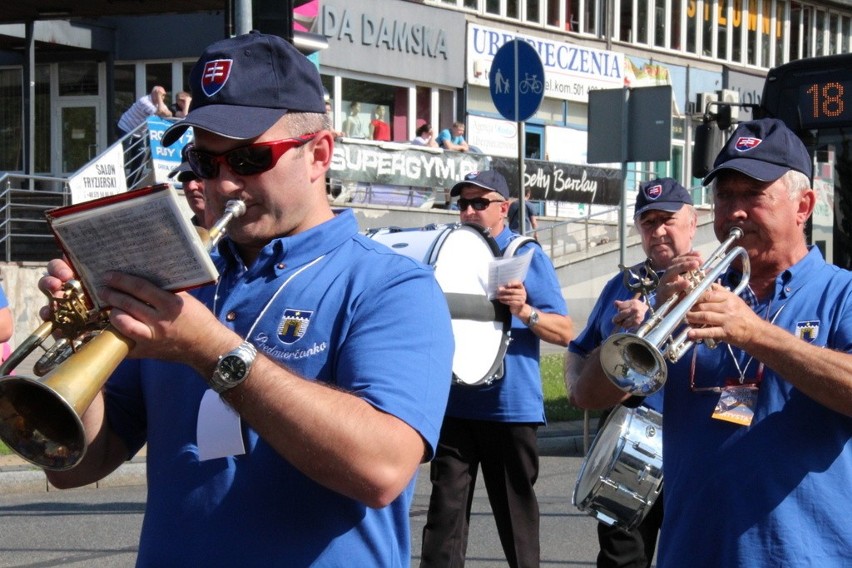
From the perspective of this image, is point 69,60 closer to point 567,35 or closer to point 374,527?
point 567,35

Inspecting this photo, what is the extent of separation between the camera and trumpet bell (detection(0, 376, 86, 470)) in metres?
2.53

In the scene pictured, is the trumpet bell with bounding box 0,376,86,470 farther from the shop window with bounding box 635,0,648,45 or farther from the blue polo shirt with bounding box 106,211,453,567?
the shop window with bounding box 635,0,648,45

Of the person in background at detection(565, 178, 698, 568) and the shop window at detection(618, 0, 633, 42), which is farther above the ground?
the shop window at detection(618, 0, 633, 42)

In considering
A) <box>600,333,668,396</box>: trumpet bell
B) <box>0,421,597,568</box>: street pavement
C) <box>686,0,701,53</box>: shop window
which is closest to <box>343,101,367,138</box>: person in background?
<box>686,0,701,53</box>: shop window

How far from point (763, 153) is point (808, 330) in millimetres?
508

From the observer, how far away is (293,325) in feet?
9.02

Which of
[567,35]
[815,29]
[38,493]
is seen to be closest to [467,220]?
[38,493]

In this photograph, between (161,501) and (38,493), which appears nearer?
Result: (161,501)

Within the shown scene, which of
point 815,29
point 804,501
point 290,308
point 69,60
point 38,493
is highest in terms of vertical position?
point 815,29

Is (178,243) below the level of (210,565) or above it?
above

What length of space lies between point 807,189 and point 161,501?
6.66ft

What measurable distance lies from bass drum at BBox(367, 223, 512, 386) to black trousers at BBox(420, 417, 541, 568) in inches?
12.5

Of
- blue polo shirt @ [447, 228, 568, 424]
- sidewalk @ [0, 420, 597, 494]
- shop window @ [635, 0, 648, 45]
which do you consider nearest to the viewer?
blue polo shirt @ [447, 228, 568, 424]

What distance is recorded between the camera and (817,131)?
377 inches
